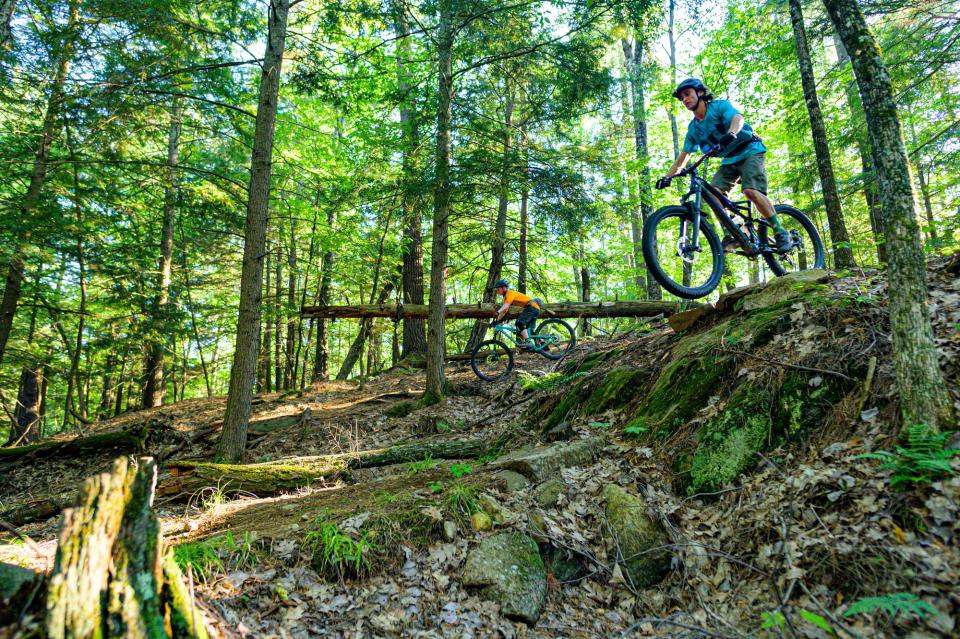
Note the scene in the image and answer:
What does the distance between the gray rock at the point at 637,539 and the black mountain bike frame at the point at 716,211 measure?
286 cm

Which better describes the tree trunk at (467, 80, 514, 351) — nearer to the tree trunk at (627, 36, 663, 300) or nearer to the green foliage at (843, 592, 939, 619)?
the tree trunk at (627, 36, 663, 300)

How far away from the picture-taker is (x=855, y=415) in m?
3.31

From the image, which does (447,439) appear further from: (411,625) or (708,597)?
(708,597)

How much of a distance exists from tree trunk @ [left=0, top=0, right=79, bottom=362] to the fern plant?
980 cm

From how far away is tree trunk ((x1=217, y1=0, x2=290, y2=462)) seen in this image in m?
6.70

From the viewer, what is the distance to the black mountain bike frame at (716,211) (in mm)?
5180

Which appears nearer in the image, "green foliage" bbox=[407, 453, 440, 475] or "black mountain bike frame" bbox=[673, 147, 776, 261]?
"black mountain bike frame" bbox=[673, 147, 776, 261]

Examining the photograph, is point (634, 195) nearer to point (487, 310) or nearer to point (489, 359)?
point (487, 310)

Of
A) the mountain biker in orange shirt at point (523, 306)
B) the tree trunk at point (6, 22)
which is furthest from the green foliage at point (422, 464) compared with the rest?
the tree trunk at point (6, 22)

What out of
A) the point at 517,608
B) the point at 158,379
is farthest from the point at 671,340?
the point at 158,379

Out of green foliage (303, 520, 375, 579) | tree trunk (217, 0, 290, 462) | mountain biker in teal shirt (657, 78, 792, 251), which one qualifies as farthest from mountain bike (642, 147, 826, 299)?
tree trunk (217, 0, 290, 462)

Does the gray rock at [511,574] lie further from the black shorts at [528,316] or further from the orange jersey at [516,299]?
the black shorts at [528,316]

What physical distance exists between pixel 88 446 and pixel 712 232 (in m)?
10.7

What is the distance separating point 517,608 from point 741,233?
208 inches
